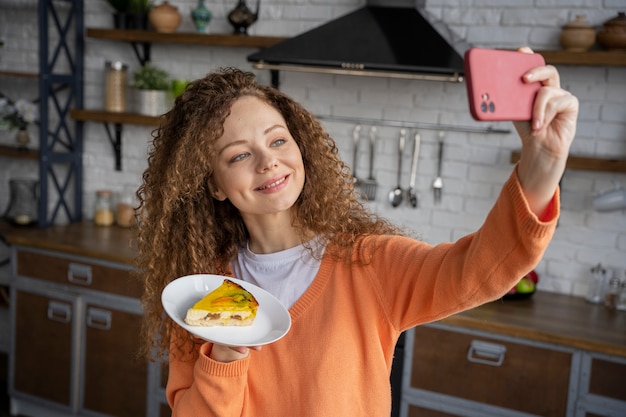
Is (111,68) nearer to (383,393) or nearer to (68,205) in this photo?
(68,205)

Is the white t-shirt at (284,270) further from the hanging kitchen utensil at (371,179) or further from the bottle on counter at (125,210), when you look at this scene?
the bottle on counter at (125,210)

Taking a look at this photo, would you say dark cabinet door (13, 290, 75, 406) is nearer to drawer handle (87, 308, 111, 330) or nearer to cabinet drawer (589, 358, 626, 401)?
drawer handle (87, 308, 111, 330)

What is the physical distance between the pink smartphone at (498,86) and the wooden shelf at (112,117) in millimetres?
2764

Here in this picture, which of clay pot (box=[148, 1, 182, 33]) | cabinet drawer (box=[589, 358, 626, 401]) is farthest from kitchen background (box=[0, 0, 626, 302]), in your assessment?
cabinet drawer (box=[589, 358, 626, 401])

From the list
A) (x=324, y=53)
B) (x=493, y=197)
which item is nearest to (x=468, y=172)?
(x=493, y=197)

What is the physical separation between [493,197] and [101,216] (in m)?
1.99

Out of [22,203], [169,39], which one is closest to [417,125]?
[169,39]

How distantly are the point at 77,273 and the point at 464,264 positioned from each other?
261 cm

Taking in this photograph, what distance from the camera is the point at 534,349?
2.56 m

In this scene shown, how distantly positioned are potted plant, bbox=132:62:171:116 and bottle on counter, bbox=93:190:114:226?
50cm

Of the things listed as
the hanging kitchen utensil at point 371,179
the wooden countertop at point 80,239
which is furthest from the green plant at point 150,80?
the hanging kitchen utensil at point 371,179

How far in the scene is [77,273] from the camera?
11.1ft

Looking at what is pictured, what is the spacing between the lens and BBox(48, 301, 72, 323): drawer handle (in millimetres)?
3420

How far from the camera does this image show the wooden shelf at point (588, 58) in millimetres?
2684
